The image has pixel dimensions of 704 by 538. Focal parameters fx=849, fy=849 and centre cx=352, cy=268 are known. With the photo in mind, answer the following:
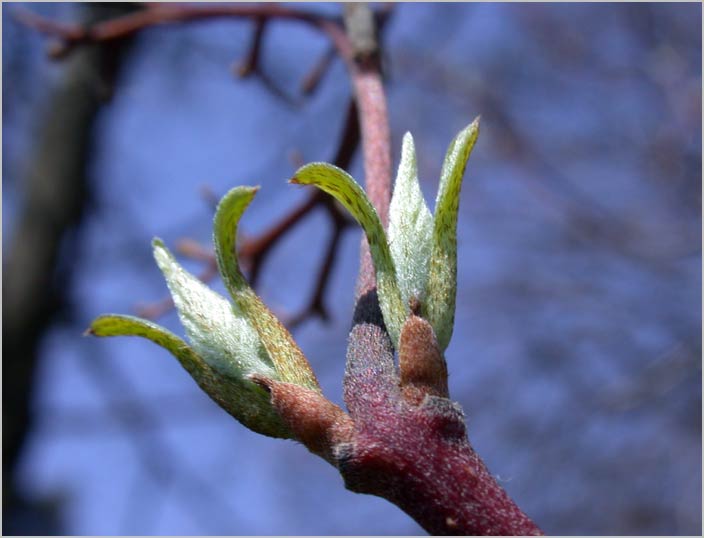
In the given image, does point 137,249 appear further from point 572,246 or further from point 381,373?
point 381,373

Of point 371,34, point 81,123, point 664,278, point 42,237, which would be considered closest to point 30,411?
point 42,237

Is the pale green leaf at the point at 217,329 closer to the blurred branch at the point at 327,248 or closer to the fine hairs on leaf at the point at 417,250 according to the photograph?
the fine hairs on leaf at the point at 417,250

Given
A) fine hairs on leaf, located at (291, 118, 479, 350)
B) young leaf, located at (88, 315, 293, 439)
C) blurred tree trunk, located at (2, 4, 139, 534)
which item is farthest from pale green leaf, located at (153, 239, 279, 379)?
blurred tree trunk, located at (2, 4, 139, 534)

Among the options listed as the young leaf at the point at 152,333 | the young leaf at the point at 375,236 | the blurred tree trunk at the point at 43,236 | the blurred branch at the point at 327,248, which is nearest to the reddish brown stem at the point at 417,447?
the young leaf at the point at 375,236

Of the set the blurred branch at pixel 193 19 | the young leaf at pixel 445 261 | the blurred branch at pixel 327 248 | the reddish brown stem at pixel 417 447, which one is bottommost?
the reddish brown stem at pixel 417 447

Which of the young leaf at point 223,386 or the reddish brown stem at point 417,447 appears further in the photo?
the young leaf at point 223,386

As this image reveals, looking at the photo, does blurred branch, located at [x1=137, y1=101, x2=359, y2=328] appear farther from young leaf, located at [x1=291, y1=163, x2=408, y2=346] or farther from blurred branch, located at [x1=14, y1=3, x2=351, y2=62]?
young leaf, located at [x1=291, y1=163, x2=408, y2=346]

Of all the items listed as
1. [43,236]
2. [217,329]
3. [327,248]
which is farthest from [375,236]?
[43,236]
